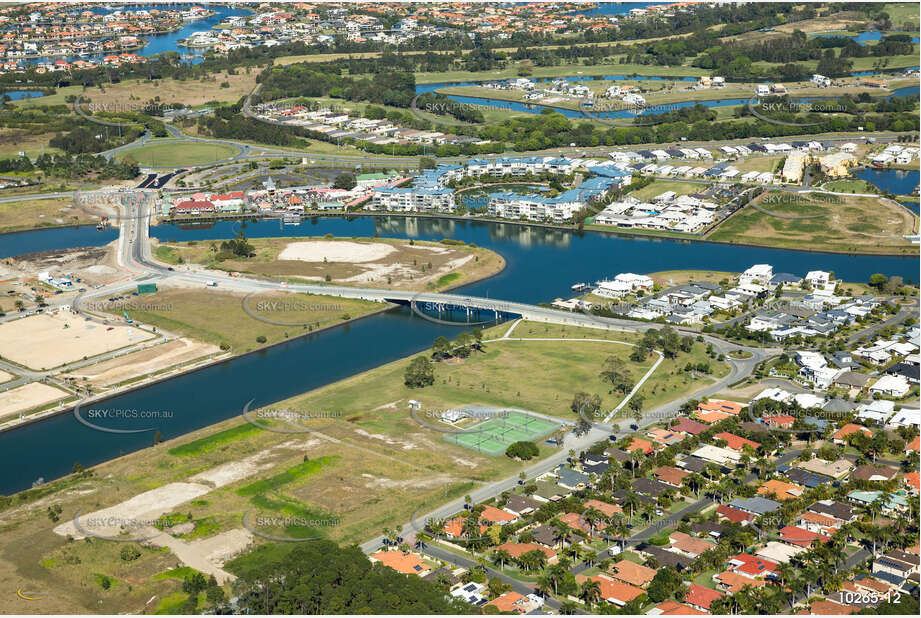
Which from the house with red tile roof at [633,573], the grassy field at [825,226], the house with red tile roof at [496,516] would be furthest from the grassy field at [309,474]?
the grassy field at [825,226]

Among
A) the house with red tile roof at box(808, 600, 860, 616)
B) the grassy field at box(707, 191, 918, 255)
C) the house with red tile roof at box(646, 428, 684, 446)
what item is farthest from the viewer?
the grassy field at box(707, 191, 918, 255)

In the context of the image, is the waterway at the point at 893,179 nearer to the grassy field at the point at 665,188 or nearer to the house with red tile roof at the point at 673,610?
the grassy field at the point at 665,188

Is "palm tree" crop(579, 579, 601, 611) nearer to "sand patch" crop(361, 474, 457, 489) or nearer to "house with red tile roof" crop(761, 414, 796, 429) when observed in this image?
"sand patch" crop(361, 474, 457, 489)

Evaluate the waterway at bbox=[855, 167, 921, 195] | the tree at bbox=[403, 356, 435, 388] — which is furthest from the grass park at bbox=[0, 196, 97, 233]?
the waterway at bbox=[855, 167, 921, 195]

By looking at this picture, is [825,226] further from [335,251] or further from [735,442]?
[735,442]

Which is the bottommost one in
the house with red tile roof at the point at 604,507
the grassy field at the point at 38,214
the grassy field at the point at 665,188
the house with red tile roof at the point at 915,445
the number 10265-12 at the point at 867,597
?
the number 10265-12 at the point at 867,597

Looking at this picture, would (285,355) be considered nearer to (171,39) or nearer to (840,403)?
(840,403)
